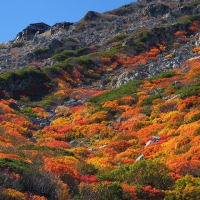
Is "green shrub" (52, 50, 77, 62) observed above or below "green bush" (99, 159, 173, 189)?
above

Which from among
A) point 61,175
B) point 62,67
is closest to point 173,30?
point 62,67

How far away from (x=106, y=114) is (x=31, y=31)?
2911 inches

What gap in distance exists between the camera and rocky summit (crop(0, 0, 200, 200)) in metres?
14.1

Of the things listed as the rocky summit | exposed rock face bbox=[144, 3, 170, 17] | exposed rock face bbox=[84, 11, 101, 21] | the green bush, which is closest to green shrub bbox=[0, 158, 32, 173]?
the rocky summit

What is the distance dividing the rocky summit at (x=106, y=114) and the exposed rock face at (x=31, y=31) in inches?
327

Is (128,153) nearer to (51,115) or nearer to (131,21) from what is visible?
(51,115)

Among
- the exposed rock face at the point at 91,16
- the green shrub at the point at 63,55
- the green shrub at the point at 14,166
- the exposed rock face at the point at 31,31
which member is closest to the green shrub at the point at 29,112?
the green shrub at the point at 63,55

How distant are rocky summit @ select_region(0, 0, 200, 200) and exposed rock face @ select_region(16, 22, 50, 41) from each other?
8.31 m

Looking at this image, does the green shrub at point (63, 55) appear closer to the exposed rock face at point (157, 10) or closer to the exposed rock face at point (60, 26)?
the exposed rock face at point (60, 26)

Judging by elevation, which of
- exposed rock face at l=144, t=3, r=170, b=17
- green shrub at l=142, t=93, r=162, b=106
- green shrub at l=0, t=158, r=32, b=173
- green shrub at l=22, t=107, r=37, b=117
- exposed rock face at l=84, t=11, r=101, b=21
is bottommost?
green shrub at l=0, t=158, r=32, b=173

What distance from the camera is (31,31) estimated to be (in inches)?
4070

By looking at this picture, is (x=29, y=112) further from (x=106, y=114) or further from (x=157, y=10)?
(x=157, y=10)

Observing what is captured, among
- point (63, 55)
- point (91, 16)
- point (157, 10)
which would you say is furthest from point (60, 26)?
point (63, 55)

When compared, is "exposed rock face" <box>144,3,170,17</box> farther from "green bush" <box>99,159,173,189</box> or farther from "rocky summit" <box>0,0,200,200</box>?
"green bush" <box>99,159,173,189</box>
